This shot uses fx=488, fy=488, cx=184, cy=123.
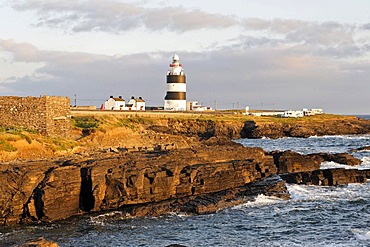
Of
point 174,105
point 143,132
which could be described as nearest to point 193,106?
point 174,105

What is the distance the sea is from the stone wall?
1330 cm

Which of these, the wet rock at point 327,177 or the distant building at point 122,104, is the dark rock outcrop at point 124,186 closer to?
the wet rock at point 327,177

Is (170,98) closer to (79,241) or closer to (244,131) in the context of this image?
(244,131)

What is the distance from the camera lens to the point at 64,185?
20359 millimetres

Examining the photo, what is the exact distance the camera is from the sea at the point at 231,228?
17.3 meters

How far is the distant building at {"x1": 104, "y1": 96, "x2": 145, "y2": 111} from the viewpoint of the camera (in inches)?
3199

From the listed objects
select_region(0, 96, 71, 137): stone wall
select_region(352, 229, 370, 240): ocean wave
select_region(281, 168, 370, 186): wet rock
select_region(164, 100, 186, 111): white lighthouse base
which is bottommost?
select_region(352, 229, 370, 240): ocean wave

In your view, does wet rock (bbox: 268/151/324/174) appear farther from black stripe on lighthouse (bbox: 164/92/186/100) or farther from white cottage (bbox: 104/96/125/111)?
white cottage (bbox: 104/96/125/111)

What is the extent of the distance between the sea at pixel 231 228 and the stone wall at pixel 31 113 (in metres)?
13.3

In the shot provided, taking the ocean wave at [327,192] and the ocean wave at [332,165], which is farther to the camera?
the ocean wave at [332,165]

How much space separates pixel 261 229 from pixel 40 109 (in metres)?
18.7

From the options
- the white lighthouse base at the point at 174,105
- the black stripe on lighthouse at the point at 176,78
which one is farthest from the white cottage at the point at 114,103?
the black stripe on lighthouse at the point at 176,78

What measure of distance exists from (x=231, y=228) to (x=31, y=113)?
59.9ft

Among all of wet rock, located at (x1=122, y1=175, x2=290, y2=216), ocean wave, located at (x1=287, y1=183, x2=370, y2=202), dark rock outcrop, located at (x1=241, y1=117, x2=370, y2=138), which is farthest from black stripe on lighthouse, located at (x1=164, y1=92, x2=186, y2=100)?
wet rock, located at (x1=122, y1=175, x2=290, y2=216)
